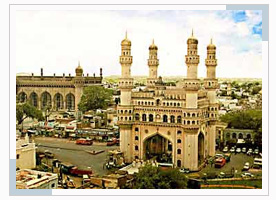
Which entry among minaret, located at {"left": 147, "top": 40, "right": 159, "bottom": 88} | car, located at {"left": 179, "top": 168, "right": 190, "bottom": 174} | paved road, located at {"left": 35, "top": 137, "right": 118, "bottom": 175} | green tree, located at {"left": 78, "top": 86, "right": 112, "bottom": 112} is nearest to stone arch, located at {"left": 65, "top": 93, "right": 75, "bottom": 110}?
green tree, located at {"left": 78, "top": 86, "right": 112, "bottom": 112}

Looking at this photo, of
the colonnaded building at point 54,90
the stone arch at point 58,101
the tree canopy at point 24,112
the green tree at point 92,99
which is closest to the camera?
the tree canopy at point 24,112

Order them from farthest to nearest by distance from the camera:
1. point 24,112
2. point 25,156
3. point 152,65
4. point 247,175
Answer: point 24,112
point 152,65
point 25,156
point 247,175

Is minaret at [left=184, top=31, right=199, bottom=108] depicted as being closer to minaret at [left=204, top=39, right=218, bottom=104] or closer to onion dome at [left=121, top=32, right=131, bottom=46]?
minaret at [left=204, top=39, right=218, bottom=104]

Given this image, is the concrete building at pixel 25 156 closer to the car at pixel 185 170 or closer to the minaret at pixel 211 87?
the car at pixel 185 170

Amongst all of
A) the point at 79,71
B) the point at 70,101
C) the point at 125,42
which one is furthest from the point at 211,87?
the point at 70,101

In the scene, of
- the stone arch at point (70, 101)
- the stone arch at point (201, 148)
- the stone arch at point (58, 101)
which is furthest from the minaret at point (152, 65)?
the stone arch at point (58, 101)

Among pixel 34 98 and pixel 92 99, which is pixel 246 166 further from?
pixel 34 98

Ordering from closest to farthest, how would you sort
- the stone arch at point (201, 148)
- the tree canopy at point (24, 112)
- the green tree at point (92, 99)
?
the stone arch at point (201, 148) < the tree canopy at point (24, 112) < the green tree at point (92, 99)

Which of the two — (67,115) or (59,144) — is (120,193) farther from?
(67,115)
